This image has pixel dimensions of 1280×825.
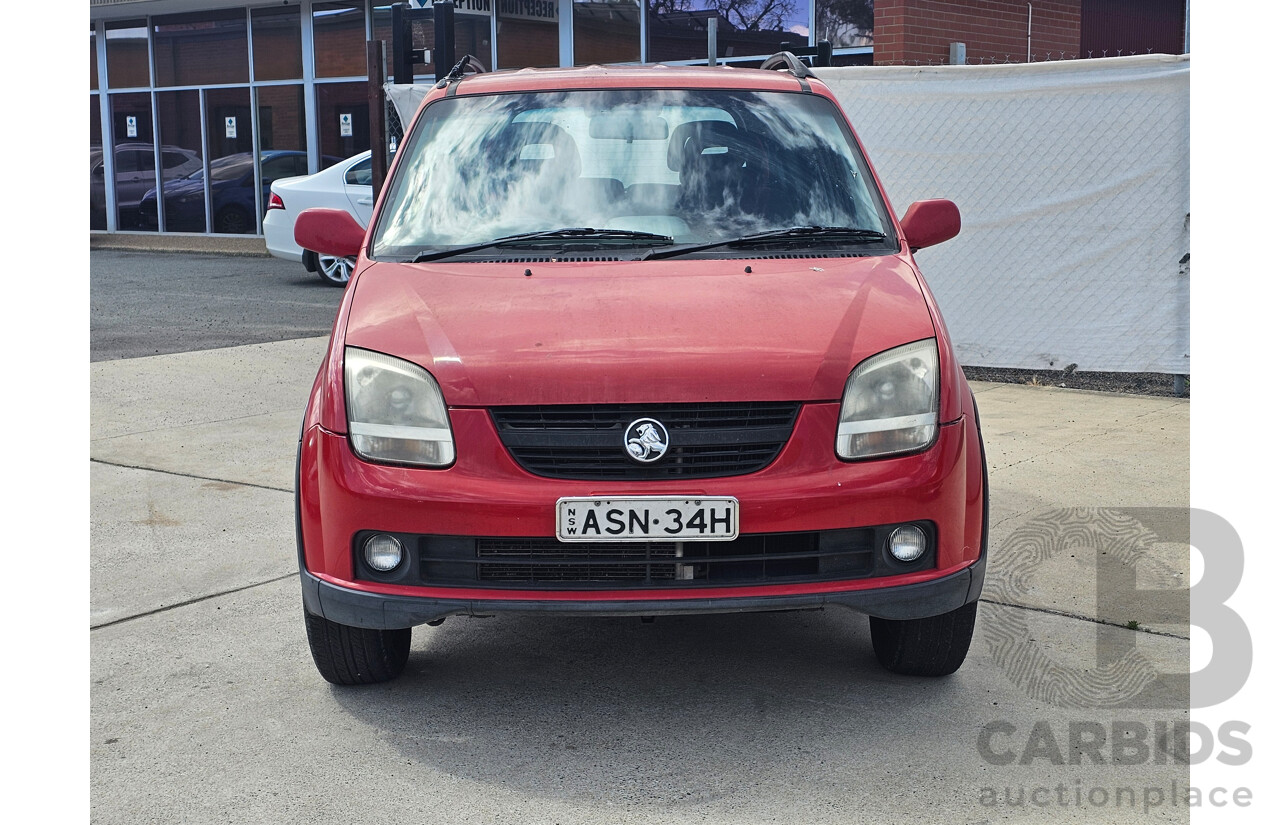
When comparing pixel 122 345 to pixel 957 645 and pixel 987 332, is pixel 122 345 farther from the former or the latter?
pixel 957 645

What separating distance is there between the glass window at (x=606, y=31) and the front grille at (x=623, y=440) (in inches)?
574

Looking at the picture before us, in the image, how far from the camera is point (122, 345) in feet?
37.8

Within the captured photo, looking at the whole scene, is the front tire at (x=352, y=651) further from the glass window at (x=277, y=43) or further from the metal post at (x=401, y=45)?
the glass window at (x=277, y=43)

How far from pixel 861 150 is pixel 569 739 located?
229 centimetres

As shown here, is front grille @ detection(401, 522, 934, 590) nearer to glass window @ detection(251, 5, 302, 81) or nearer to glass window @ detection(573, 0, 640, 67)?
glass window @ detection(573, 0, 640, 67)

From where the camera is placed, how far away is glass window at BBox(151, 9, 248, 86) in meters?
22.4

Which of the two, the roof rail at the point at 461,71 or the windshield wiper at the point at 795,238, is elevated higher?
the roof rail at the point at 461,71

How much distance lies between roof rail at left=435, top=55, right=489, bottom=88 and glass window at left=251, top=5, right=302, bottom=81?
662 inches

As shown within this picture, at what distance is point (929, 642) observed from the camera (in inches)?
157

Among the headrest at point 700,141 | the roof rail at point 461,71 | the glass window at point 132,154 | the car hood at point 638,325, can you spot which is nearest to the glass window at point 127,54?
the glass window at point 132,154

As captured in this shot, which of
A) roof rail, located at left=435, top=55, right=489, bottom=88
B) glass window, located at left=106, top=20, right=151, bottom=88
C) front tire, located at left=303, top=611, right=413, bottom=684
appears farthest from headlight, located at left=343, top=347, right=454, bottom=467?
glass window, located at left=106, top=20, right=151, bottom=88

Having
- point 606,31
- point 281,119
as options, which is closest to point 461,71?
point 606,31

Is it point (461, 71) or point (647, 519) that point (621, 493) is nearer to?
point (647, 519)

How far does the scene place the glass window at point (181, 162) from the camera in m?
23.0
